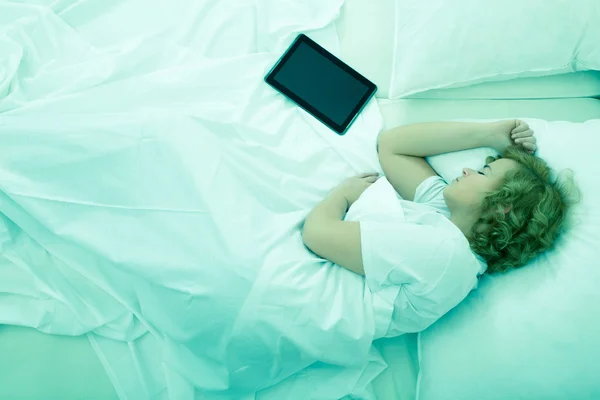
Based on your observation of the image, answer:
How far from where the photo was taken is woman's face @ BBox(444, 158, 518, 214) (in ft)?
2.83

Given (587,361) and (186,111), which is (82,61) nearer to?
(186,111)

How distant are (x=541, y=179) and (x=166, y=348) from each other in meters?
0.82

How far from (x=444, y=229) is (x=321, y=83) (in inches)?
18.8

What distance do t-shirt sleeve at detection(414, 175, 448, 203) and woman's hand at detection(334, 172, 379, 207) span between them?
0.11 metres

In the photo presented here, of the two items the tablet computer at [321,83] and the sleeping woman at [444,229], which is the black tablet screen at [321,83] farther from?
the sleeping woman at [444,229]

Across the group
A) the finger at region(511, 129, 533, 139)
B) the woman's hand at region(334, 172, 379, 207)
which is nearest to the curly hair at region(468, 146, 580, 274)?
the finger at region(511, 129, 533, 139)

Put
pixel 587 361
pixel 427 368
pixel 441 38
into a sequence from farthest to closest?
1. pixel 441 38
2. pixel 427 368
3. pixel 587 361

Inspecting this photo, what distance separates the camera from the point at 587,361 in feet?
2.46

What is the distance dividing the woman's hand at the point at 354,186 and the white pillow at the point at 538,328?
0.32m

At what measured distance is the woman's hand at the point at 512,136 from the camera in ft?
3.07

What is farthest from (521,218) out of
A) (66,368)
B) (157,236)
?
(66,368)

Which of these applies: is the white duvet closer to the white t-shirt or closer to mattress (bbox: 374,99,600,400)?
the white t-shirt

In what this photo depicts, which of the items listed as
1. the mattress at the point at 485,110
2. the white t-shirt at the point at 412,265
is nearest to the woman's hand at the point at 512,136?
the mattress at the point at 485,110

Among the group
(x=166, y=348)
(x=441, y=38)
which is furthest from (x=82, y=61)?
(x=441, y=38)
